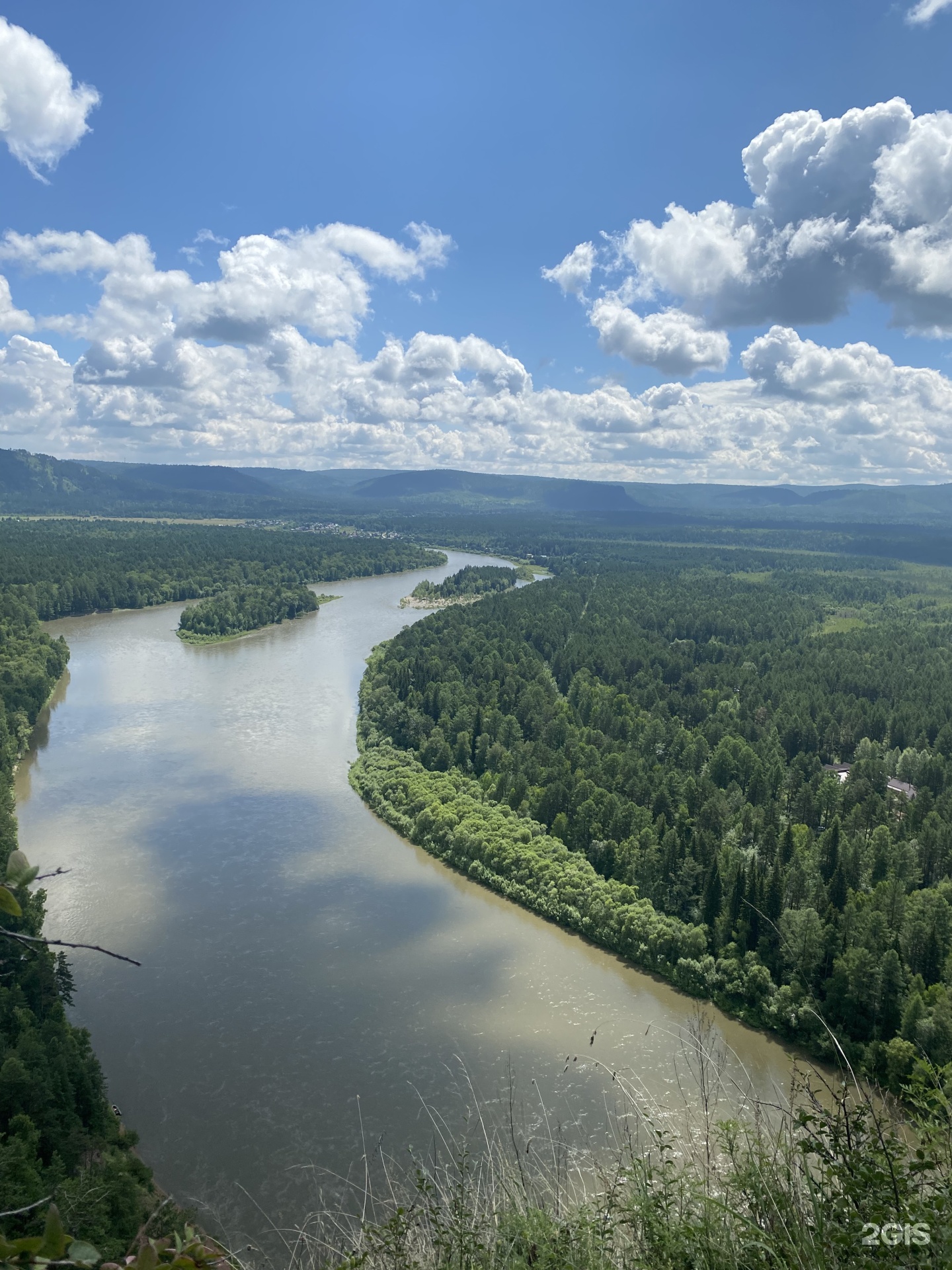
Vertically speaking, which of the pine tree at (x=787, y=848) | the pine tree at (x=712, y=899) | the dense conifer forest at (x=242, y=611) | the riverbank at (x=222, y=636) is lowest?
the pine tree at (x=712, y=899)

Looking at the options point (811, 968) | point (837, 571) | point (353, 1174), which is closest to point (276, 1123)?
point (353, 1174)

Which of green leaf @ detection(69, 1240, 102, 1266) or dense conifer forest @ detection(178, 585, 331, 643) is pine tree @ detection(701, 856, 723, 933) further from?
dense conifer forest @ detection(178, 585, 331, 643)

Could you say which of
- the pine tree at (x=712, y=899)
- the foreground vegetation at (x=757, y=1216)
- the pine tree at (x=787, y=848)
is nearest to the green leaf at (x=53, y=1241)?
the foreground vegetation at (x=757, y=1216)

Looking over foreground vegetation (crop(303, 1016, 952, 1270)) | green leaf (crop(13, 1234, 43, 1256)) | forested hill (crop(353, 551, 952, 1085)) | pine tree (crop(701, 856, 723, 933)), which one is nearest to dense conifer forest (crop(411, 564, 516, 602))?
forested hill (crop(353, 551, 952, 1085))

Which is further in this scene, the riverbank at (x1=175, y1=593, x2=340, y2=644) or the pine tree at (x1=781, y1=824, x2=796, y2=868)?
the riverbank at (x1=175, y1=593, x2=340, y2=644)

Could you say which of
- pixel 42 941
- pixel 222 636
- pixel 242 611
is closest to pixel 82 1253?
Answer: pixel 42 941

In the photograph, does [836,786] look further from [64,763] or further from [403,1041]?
[64,763]

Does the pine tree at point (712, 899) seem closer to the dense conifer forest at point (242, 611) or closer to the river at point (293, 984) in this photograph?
the river at point (293, 984)
